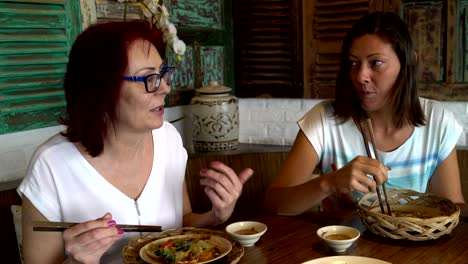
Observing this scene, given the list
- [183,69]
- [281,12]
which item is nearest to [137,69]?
[183,69]

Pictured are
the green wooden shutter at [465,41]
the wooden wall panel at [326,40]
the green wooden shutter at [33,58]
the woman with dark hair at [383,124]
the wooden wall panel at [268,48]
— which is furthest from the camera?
the wooden wall panel at [268,48]

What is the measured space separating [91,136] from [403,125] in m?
1.07

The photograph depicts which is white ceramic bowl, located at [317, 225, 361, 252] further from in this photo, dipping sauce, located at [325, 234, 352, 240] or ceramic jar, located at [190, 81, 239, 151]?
ceramic jar, located at [190, 81, 239, 151]

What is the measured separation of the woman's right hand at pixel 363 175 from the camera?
129 cm

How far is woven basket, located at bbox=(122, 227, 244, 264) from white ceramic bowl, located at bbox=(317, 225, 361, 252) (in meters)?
0.21

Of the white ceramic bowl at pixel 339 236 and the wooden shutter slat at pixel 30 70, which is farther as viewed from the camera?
the wooden shutter slat at pixel 30 70

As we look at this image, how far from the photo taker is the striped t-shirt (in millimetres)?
1739

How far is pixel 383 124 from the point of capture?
181 centimetres

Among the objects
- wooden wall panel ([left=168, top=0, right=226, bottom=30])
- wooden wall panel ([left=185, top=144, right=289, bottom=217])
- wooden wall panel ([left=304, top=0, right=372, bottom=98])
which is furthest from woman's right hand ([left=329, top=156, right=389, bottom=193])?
wooden wall panel ([left=168, top=0, right=226, bottom=30])

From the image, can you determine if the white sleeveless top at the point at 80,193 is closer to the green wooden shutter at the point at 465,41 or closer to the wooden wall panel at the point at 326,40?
the wooden wall panel at the point at 326,40

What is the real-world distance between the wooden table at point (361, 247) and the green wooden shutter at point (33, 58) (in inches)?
47.5

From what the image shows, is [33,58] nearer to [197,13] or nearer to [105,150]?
[105,150]

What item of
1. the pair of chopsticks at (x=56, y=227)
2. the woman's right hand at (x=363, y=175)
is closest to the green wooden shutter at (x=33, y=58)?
the pair of chopsticks at (x=56, y=227)

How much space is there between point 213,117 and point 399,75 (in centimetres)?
134
